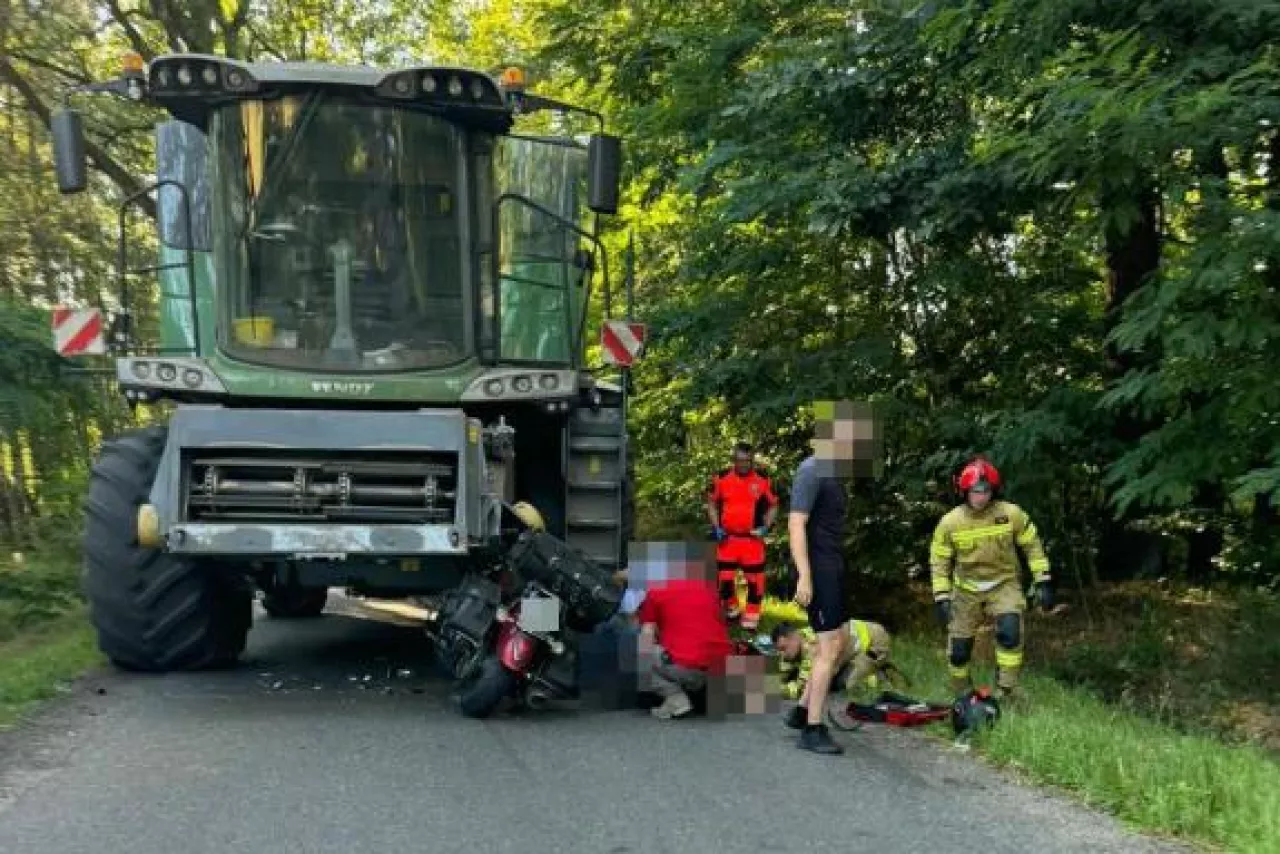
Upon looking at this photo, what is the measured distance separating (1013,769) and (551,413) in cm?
363

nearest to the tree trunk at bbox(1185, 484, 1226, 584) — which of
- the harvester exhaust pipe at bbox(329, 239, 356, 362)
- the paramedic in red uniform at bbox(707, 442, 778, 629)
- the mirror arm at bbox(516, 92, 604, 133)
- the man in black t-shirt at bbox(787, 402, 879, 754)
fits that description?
the paramedic in red uniform at bbox(707, 442, 778, 629)

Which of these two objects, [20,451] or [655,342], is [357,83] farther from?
[20,451]

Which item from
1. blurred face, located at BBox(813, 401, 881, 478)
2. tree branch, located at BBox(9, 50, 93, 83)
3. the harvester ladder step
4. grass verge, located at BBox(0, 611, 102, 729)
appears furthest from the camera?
tree branch, located at BBox(9, 50, 93, 83)

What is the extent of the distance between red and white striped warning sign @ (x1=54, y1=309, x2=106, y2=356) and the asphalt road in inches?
86.8

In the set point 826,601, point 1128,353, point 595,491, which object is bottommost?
point 826,601

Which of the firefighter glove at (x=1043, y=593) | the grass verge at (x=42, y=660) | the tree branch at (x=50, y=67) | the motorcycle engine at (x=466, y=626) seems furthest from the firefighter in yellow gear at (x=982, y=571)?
the tree branch at (x=50, y=67)

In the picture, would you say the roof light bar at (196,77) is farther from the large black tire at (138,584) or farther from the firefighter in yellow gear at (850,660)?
the firefighter in yellow gear at (850,660)

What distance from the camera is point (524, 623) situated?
679 cm

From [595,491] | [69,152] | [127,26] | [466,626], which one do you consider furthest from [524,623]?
[127,26]

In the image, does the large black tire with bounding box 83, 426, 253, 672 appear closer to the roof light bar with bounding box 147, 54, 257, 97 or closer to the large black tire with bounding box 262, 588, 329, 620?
the roof light bar with bounding box 147, 54, 257, 97

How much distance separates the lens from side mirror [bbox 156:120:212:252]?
7.63 metres

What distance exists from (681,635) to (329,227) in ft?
10.9

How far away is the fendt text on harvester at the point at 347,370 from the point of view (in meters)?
6.93

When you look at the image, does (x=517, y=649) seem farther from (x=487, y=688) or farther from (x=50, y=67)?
(x=50, y=67)
